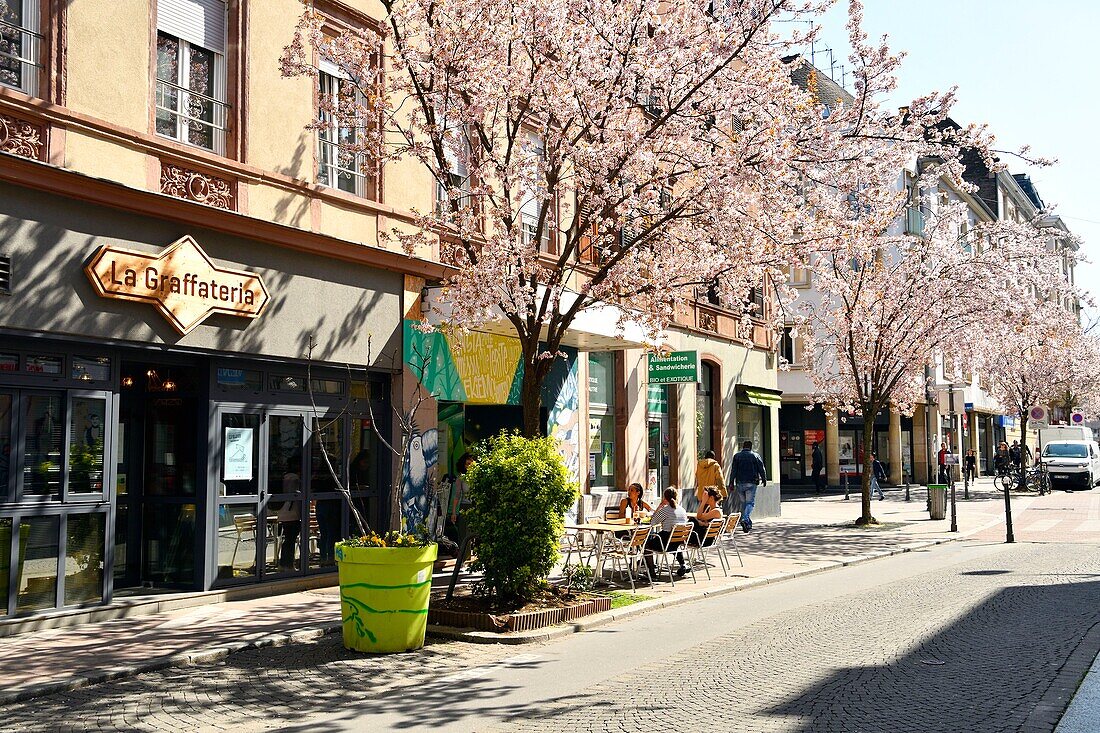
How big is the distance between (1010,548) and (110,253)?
1644cm

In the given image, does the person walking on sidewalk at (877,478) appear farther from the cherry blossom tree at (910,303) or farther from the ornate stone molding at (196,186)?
the ornate stone molding at (196,186)

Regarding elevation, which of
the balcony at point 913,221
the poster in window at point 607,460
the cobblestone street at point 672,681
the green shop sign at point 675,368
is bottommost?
the cobblestone street at point 672,681

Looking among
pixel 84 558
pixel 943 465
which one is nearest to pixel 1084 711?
pixel 84 558

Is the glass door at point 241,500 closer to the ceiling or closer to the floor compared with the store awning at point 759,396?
closer to the floor

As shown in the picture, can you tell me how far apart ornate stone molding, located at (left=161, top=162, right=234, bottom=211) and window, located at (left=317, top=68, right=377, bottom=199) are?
5.86 feet

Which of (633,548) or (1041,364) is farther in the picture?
(1041,364)

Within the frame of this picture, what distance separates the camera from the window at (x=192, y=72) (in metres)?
11.4

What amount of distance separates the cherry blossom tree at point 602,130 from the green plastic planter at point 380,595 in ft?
10.1

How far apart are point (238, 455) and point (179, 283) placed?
2232 mm

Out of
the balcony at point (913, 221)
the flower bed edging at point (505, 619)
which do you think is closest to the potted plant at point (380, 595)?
the flower bed edging at point (505, 619)

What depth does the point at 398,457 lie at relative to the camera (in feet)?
46.3

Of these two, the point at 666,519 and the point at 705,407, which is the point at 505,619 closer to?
the point at 666,519

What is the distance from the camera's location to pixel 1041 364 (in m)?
47.0

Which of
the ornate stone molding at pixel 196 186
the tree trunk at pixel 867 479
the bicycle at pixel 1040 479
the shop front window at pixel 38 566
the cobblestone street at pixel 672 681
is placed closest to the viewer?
the cobblestone street at pixel 672 681
